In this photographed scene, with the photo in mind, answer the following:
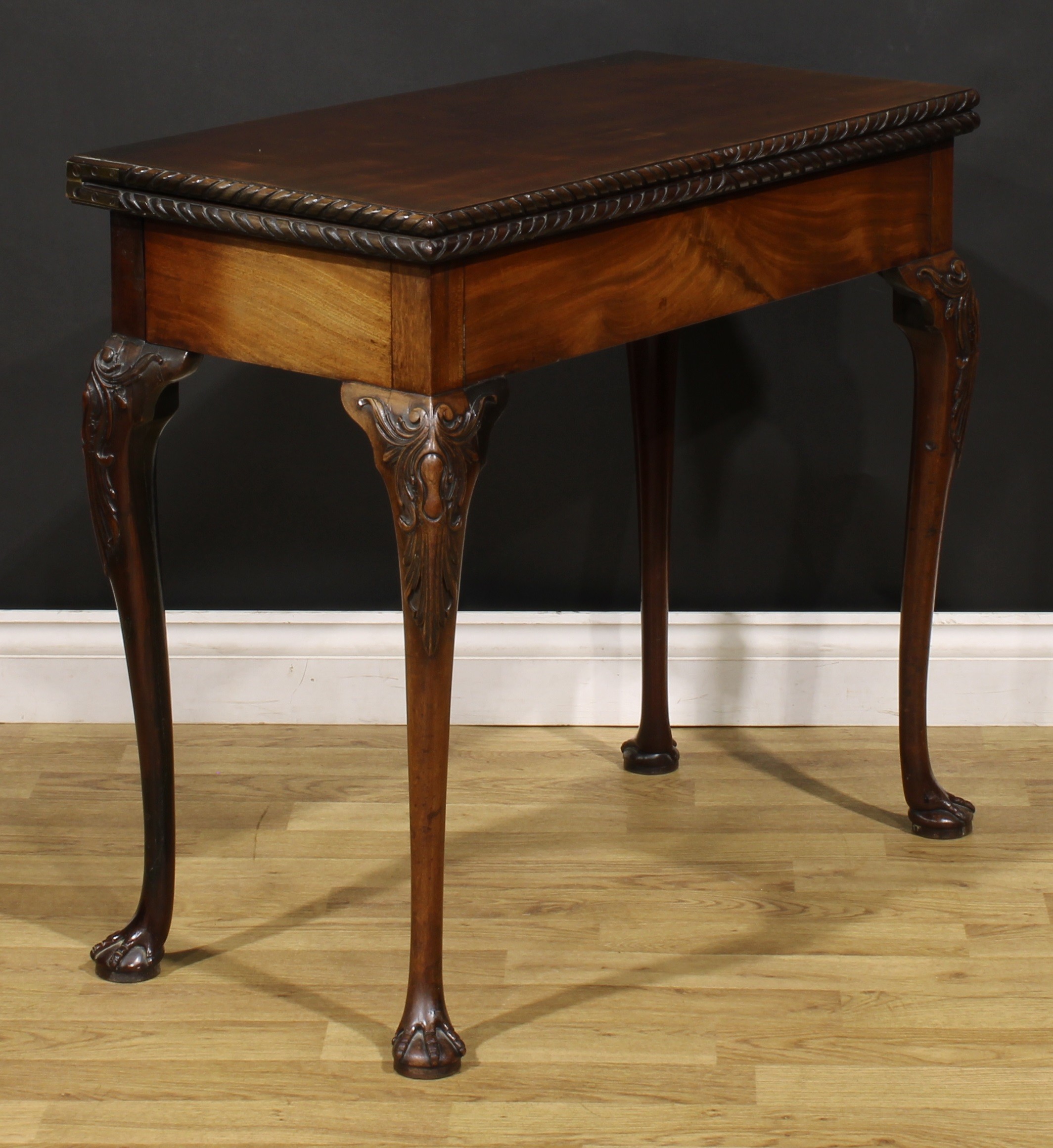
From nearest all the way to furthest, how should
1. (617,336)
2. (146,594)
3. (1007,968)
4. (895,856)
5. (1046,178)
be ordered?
(617,336) < (146,594) < (1007,968) < (895,856) < (1046,178)

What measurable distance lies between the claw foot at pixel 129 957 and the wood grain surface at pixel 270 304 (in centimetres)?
66

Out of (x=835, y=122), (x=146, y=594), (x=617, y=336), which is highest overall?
(x=835, y=122)

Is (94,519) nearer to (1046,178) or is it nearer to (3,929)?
(3,929)

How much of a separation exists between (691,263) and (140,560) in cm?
61

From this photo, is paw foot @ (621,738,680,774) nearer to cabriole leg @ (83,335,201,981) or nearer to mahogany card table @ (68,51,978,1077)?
mahogany card table @ (68,51,978,1077)

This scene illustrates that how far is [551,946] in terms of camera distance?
6.63 ft

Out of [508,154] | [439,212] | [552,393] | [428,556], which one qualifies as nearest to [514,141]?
[508,154]

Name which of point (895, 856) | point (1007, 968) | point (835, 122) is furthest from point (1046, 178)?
point (1007, 968)

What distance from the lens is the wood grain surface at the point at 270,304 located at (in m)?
1.56

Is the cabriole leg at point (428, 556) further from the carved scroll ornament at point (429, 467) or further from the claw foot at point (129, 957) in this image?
the claw foot at point (129, 957)

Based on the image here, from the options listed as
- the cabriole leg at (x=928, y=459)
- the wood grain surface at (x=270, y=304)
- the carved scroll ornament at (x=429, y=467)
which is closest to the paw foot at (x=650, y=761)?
the cabriole leg at (x=928, y=459)

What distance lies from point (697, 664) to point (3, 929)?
102 centimetres

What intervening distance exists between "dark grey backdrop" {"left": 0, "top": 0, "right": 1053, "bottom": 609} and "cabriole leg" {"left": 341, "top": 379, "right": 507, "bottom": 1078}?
35.8 inches

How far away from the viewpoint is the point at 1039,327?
2496 millimetres
